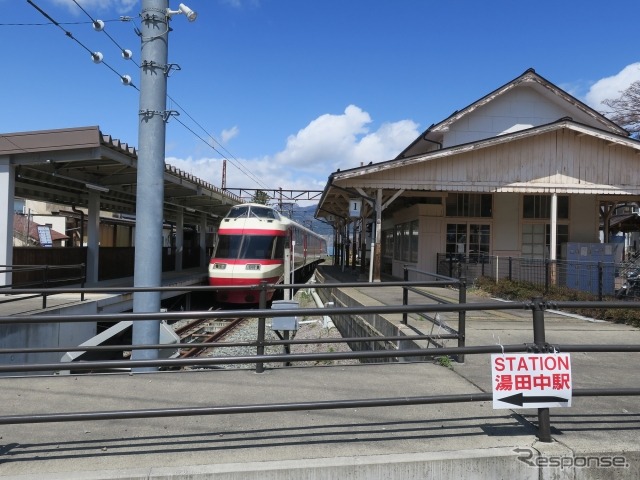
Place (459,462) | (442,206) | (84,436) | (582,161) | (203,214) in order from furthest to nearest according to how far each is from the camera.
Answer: (203,214)
(442,206)
(582,161)
(84,436)
(459,462)

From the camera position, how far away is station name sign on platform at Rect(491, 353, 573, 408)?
11.1 feet

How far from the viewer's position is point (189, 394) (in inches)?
173

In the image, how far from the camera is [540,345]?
3.40 meters

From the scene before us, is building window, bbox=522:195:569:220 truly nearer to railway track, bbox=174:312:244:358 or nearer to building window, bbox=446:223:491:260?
building window, bbox=446:223:491:260

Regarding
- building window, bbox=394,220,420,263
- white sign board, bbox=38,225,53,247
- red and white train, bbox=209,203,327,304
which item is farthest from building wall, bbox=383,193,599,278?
white sign board, bbox=38,225,53,247

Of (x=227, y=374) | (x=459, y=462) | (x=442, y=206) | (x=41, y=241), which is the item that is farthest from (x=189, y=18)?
(x=41, y=241)

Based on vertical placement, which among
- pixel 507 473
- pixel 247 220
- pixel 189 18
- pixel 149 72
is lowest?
pixel 507 473

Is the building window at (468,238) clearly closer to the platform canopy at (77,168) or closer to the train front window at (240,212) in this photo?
the train front window at (240,212)

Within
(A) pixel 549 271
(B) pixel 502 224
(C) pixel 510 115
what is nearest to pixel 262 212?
(B) pixel 502 224

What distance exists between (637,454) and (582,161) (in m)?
14.8

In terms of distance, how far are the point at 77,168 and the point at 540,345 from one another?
612 inches

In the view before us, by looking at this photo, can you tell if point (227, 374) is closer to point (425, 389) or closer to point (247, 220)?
point (425, 389)

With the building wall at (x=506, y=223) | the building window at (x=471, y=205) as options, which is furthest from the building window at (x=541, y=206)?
the building window at (x=471, y=205)

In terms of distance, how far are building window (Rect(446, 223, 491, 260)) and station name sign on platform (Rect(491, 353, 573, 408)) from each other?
1577 cm
